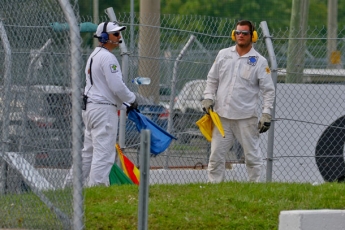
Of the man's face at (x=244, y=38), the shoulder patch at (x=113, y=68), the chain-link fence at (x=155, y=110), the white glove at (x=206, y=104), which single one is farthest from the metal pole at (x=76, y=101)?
the man's face at (x=244, y=38)

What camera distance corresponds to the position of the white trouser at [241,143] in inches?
367

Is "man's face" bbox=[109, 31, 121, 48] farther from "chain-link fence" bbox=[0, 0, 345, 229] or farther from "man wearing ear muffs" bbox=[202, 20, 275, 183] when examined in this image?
"man wearing ear muffs" bbox=[202, 20, 275, 183]

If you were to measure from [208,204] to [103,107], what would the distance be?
2009 mm

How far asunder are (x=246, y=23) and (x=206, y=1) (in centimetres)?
779

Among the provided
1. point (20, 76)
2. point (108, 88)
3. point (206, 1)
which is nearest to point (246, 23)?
point (108, 88)

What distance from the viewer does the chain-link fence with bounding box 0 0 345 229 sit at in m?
6.60

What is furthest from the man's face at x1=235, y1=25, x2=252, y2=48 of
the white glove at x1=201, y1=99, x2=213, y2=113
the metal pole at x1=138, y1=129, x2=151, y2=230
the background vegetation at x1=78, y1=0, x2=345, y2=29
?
the background vegetation at x1=78, y1=0, x2=345, y2=29

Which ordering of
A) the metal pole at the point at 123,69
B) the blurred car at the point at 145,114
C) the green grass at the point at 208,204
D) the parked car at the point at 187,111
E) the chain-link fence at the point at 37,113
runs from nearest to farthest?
the chain-link fence at the point at 37,113 < the green grass at the point at 208,204 < the metal pole at the point at 123,69 < the blurred car at the point at 145,114 < the parked car at the point at 187,111

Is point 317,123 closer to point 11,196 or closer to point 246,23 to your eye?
point 246,23

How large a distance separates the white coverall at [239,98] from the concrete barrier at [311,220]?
10.8ft

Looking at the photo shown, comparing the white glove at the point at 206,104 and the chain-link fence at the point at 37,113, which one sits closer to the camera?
the chain-link fence at the point at 37,113

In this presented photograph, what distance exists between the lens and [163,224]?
6.88 metres

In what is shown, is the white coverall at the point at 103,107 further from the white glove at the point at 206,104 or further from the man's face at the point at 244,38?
the man's face at the point at 244,38

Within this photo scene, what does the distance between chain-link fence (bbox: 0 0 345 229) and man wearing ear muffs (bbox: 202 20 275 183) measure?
61cm
